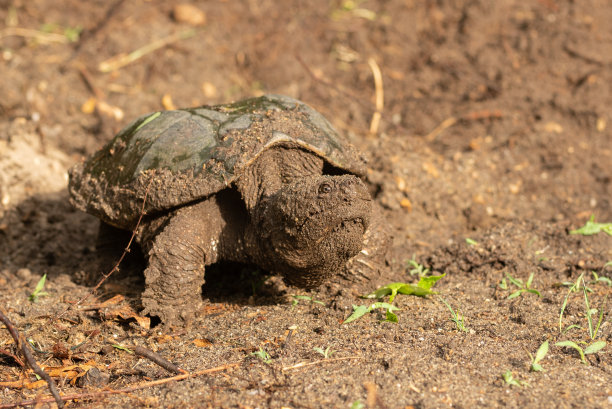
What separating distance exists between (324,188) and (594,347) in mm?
1571

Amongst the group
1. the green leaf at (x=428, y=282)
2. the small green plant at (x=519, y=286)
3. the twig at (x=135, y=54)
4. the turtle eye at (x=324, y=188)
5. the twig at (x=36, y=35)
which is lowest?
the small green plant at (x=519, y=286)

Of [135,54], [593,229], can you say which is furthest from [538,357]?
[135,54]

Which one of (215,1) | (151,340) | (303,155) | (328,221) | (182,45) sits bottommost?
(151,340)

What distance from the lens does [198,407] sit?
8.82 ft

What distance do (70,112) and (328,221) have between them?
4.53 metres

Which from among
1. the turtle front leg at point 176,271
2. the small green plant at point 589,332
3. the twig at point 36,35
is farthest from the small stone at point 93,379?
the twig at point 36,35

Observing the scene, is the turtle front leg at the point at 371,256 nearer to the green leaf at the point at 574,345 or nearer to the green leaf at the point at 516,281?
the green leaf at the point at 516,281

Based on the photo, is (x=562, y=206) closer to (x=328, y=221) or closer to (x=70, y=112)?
(x=328, y=221)

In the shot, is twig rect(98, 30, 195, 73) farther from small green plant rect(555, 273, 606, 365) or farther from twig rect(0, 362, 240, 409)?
small green plant rect(555, 273, 606, 365)

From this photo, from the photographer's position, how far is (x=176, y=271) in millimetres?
3666

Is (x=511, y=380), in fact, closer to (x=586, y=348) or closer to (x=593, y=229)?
(x=586, y=348)

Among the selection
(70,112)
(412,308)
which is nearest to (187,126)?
(412,308)

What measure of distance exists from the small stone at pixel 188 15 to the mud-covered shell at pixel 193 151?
3.86 m

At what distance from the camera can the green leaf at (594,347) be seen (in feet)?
9.74
